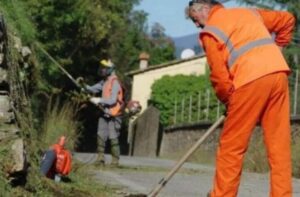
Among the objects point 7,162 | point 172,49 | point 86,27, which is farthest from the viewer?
point 172,49

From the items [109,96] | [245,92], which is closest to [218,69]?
[245,92]

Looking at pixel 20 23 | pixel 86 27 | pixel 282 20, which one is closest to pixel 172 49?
pixel 86 27

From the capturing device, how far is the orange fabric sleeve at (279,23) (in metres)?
7.56

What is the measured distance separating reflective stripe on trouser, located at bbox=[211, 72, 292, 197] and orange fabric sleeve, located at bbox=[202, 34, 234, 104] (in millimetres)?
77

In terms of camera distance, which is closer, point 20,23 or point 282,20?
point 282,20

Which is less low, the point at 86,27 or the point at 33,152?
the point at 86,27

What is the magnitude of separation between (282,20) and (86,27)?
2614cm

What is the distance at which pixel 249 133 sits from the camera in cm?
696

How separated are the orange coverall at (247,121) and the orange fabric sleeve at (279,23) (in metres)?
0.70

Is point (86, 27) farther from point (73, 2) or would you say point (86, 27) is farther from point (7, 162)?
point (7, 162)

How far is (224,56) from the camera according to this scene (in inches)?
275

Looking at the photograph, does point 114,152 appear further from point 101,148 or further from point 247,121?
point 247,121

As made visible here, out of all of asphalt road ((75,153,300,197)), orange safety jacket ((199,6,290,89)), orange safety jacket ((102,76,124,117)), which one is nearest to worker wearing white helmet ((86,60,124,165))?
orange safety jacket ((102,76,124,117))

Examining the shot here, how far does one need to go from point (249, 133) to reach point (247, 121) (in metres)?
0.10
